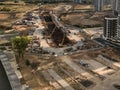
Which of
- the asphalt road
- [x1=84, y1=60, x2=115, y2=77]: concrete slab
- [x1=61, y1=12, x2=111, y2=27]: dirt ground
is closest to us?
[x1=84, y1=60, x2=115, y2=77]: concrete slab

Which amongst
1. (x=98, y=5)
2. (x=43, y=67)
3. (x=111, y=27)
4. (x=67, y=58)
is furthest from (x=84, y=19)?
(x=43, y=67)

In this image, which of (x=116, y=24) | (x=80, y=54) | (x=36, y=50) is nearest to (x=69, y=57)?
(x=80, y=54)

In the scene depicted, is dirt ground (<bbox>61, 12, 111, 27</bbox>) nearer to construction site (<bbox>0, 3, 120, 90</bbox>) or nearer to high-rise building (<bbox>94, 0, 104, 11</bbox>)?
construction site (<bbox>0, 3, 120, 90</bbox>)

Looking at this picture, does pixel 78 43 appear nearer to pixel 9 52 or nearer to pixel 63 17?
pixel 9 52

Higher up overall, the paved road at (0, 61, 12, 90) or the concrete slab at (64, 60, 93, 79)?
the paved road at (0, 61, 12, 90)

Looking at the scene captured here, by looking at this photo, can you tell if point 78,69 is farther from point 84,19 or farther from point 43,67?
point 84,19

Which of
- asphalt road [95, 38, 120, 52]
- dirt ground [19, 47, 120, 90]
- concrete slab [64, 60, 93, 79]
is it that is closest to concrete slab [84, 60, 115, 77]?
concrete slab [64, 60, 93, 79]
